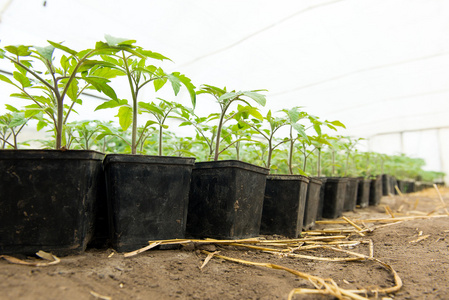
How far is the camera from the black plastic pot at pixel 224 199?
1.51 m

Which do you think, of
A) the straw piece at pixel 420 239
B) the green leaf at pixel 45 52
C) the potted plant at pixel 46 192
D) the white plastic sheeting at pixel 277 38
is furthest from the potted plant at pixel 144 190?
the white plastic sheeting at pixel 277 38

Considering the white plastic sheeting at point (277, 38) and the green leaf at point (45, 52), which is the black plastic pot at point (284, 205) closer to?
the green leaf at point (45, 52)

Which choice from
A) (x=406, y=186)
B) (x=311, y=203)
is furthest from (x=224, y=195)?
(x=406, y=186)

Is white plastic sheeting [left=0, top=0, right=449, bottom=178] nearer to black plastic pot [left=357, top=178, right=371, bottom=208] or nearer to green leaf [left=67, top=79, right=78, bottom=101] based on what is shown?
green leaf [left=67, top=79, right=78, bottom=101]

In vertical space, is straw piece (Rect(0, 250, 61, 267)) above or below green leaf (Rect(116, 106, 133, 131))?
below

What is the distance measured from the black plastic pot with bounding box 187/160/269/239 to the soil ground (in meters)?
0.11

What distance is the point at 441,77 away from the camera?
7836mm

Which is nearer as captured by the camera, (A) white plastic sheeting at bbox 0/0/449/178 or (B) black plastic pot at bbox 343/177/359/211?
(B) black plastic pot at bbox 343/177/359/211

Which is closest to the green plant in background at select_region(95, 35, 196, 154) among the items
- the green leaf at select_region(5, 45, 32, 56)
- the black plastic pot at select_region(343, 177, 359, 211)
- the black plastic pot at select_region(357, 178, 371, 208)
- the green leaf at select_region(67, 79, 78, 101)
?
the green leaf at select_region(67, 79, 78, 101)

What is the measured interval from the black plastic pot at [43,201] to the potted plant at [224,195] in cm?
60

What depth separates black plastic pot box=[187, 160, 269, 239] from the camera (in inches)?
59.3

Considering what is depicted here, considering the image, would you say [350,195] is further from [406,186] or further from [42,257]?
[406,186]

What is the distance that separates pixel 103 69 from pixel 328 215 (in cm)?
262

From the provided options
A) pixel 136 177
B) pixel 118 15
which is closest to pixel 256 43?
pixel 118 15
